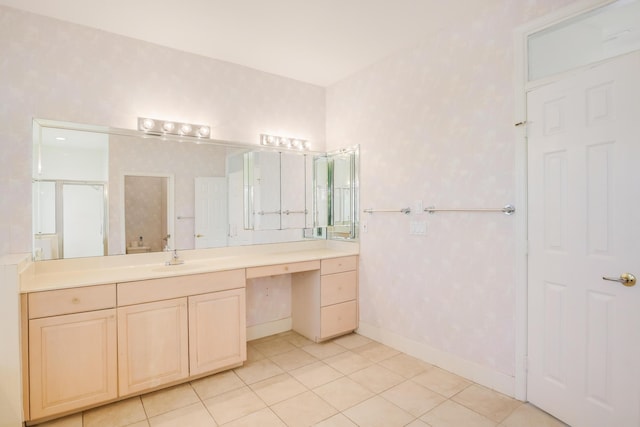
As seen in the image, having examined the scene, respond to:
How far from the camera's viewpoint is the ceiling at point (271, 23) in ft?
7.54

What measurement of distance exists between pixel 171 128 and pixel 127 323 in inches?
63.4

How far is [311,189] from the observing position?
3.77 m

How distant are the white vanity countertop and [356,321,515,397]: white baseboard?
0.83 metres

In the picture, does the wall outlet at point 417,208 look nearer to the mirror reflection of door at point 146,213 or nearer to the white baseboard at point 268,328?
the white baseboard at point 268,328

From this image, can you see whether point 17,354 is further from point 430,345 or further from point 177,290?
point 430,345

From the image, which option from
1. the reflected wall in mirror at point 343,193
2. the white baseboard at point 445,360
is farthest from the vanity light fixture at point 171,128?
the white baseboard at point 445,360

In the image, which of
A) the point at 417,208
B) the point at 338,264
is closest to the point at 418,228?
the point at 417,208

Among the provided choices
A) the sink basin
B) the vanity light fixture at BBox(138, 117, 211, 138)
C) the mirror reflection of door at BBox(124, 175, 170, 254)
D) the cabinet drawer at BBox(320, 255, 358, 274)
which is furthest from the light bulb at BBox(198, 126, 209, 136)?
the cabinet drawer at BBox(320, 255, 358, 274)

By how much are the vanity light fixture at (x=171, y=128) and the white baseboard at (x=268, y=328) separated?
1944 millimetres

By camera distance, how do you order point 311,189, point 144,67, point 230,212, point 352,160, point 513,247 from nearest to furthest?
point 513,247 < point 144,67 < point 230,212 < point 352,160 < point 311,189

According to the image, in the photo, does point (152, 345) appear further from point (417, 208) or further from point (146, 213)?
point (417, 208)

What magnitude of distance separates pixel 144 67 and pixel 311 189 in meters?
1.94

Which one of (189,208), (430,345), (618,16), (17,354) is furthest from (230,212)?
(618,16)

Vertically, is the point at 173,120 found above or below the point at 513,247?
above
